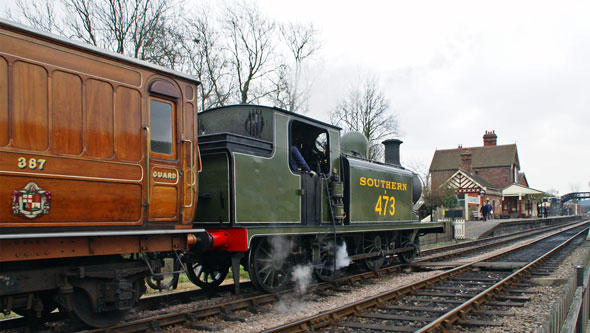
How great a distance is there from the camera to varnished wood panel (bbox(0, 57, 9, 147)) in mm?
4262

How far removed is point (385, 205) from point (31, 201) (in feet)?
26.9

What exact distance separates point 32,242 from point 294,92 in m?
23.1

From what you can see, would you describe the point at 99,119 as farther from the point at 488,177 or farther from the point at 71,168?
the point at 488,177

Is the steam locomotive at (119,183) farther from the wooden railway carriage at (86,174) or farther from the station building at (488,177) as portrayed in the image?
the station building at (488,177)

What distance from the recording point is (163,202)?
5707mm

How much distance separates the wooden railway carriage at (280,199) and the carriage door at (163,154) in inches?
39.9

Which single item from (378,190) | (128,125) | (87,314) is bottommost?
(87,314)

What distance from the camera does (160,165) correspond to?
5.71m

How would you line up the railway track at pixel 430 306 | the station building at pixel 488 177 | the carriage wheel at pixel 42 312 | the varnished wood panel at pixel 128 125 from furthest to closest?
the station building at pixel 488 177, the railway track at pixel 430 306, the varnished wood panel at pixel 128 125, the carriage wheel at pixel 42 312

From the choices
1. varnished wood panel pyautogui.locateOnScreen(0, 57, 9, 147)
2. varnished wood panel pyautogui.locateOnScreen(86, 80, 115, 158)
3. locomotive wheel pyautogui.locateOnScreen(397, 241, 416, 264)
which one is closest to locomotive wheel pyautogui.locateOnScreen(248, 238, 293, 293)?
varnished wood panel pyautogui.locateOnScreen(86, 80, 115, 158)

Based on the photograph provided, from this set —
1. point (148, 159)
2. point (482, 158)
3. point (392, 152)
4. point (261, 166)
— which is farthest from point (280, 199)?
point (482, 158)

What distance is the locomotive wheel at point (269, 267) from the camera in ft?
24.9

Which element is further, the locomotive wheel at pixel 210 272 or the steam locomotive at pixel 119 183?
the locomotive wheel at pixel 210 272

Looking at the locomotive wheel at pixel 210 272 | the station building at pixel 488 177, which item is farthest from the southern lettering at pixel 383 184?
the station building at pixel 488 177
